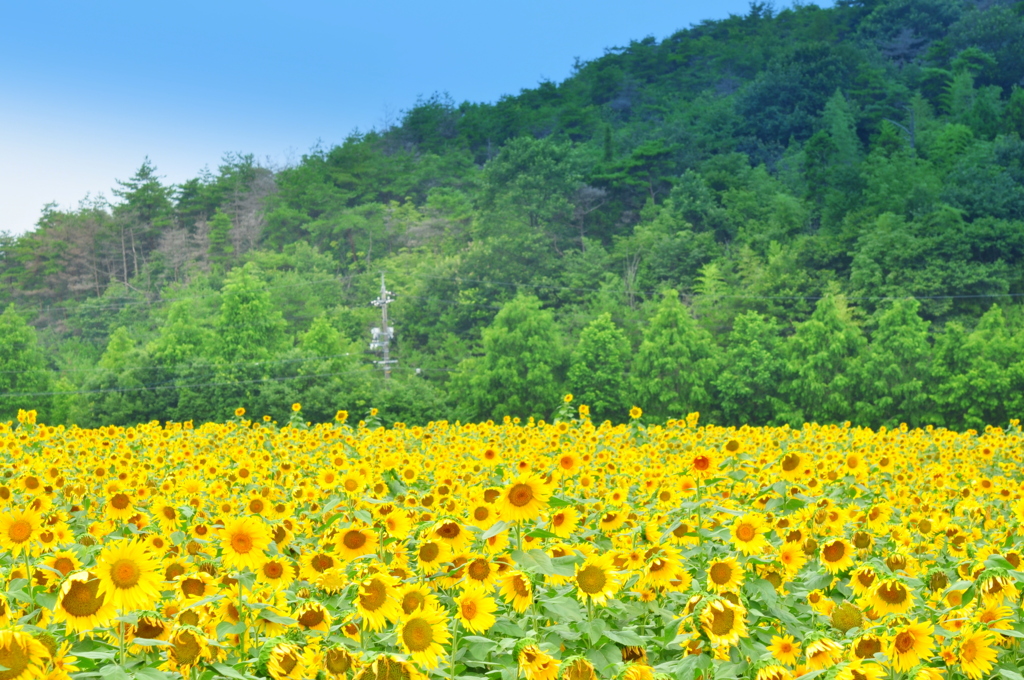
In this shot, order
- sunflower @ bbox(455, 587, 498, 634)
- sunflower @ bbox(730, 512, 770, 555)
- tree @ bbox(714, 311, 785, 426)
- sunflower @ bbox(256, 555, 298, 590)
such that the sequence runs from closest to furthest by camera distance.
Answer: sunflower @ bbox(455, 587, 498, 634)
sunflower @ bbox(256, 555, 298, 590)
sunflower @ bbox(730, 512, 770, 555)
tree @ bbox(714, 311, 785, 426)

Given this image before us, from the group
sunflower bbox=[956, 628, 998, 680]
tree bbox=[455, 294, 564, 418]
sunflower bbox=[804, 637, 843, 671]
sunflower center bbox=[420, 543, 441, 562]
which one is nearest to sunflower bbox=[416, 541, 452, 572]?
sunflower center bbox=[420, 543, 441, 562]

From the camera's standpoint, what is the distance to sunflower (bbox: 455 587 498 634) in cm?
234

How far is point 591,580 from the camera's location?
99.4 inches

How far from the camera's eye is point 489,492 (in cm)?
325

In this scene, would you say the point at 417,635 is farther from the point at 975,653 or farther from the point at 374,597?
the point at 975,653

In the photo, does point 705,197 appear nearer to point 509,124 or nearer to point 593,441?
point 509,124

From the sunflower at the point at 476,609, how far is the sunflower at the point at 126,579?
707mm

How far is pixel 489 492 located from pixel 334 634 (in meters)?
0.90

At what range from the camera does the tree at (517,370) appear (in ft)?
105

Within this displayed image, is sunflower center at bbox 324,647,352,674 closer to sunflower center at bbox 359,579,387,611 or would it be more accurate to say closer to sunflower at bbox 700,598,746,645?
sunflower center at bbox 359,579,387,611

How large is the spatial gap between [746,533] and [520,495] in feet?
3.27

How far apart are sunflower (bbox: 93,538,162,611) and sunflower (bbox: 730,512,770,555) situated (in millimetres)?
2006

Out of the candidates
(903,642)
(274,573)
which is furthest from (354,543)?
(903,642)

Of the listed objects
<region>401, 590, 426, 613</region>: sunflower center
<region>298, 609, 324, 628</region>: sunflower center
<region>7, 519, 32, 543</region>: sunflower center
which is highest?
<region>7, 519, 32, 543</region>: sunflower center
